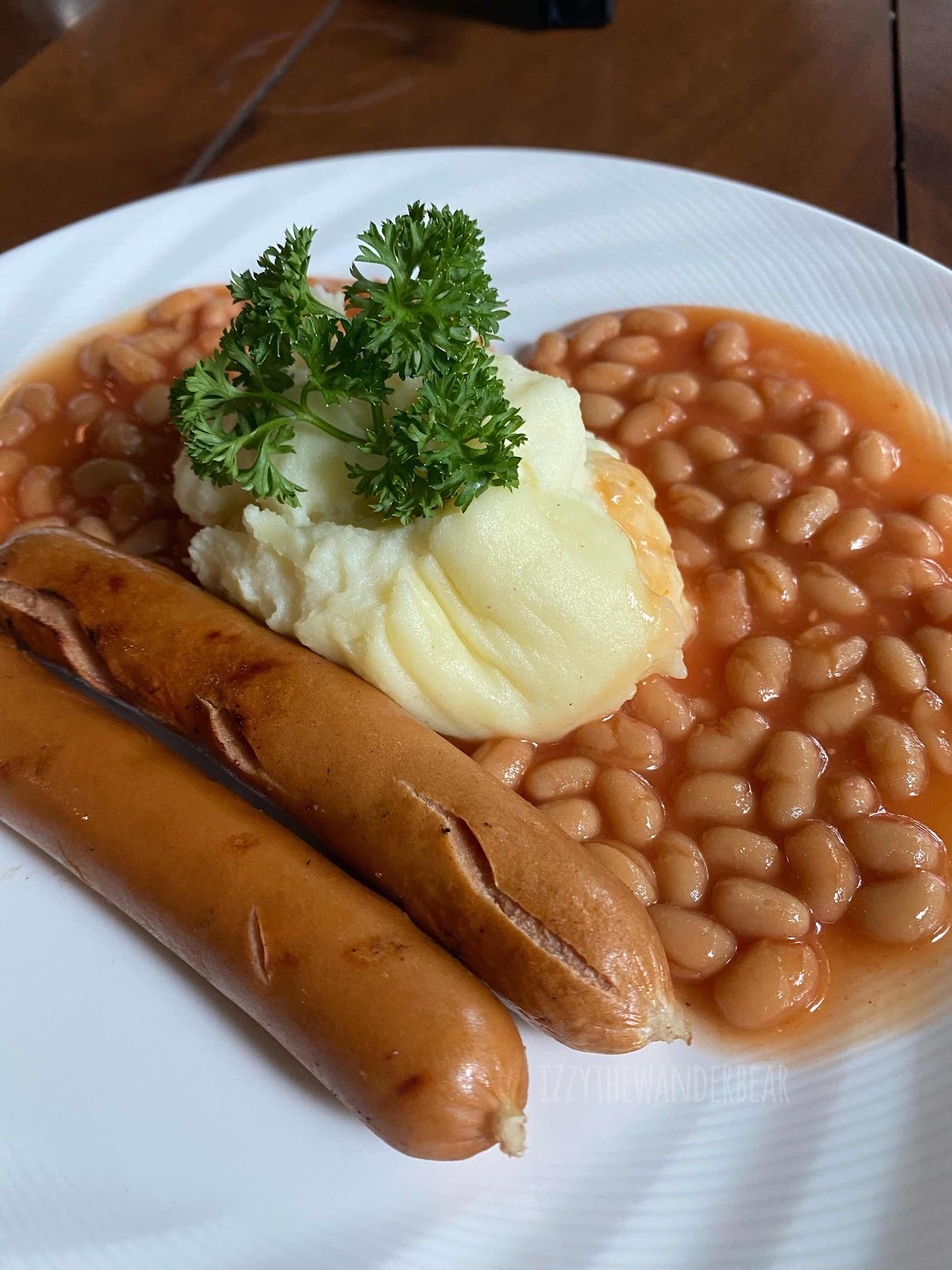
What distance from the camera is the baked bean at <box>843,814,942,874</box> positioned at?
1.85 metres

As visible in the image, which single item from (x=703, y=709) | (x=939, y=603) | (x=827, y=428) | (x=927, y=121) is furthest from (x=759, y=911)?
(x=927, y=121)

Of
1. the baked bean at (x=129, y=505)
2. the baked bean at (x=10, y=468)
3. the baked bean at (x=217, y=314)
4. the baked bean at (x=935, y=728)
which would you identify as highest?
the baked bean at (x=10, y=468)

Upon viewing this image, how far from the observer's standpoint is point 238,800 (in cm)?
182

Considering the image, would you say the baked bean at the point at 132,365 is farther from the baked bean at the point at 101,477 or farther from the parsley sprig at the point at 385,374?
the parsley sprig at the point at 385,374

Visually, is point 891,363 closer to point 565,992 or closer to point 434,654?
point 434,654

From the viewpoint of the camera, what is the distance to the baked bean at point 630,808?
6.34 ft

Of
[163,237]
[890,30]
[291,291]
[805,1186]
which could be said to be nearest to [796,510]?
[291,291]

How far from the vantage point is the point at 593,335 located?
276 cm

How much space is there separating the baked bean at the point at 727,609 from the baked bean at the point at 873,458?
0.46m

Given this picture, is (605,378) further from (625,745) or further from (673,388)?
(625,745)

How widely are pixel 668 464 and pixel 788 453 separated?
287 millimetres

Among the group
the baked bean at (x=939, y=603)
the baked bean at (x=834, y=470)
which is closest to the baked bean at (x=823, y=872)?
the baked bean at (x=939, y=603)

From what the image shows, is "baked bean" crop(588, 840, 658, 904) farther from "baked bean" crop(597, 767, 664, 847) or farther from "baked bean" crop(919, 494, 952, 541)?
"baked bean" crop(919, 494, 952, 541)

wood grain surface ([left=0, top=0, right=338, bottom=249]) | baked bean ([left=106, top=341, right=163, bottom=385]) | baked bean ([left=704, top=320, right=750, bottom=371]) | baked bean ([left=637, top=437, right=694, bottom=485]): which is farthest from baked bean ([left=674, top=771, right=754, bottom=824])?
wood grain surface ([left=0, top=0, right=338, bottom=249])
